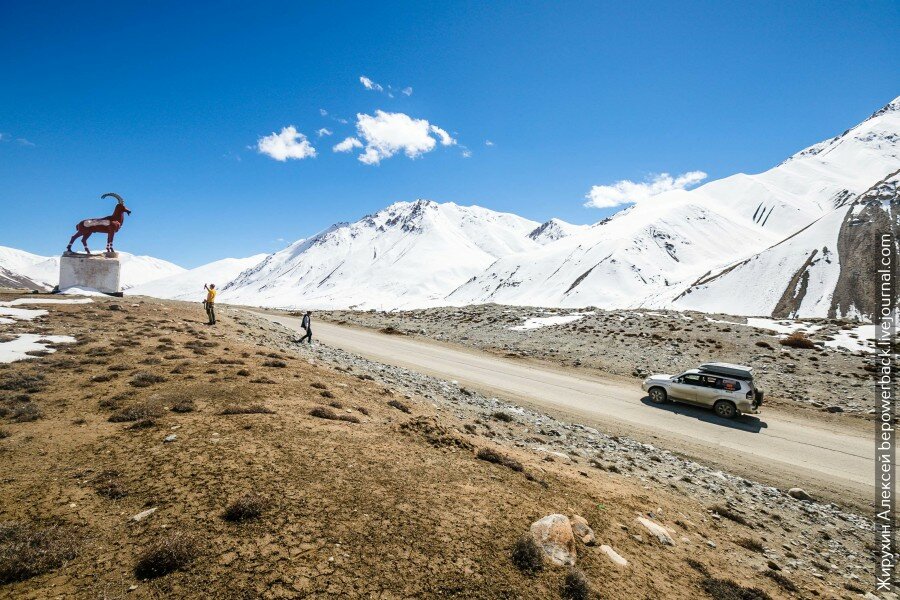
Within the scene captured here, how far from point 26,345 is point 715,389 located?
1158 inches

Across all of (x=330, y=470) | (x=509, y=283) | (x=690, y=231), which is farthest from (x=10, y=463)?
(x=690, y=231)

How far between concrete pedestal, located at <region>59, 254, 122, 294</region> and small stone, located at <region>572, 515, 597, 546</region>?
38.6 m

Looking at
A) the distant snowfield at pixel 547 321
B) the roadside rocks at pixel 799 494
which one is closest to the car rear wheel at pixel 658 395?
the roadside rocks at pixel 799 494

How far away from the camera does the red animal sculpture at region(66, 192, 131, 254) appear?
1308 inches

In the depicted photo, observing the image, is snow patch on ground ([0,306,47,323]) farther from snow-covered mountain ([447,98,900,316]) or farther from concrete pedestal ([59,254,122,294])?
snow-covered mountain ([447,98,900,316])

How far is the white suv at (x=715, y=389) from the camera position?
16.9 meters

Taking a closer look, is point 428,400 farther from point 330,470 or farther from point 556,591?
point 556,591

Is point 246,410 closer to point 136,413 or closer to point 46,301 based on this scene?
point 136,413

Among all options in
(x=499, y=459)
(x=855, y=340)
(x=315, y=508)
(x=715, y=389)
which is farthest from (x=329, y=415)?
(x=855, y=340)

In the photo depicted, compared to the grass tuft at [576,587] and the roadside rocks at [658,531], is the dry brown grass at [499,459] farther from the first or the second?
the grass tuft at [576,587]

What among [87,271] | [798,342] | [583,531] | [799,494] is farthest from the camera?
[87,271]

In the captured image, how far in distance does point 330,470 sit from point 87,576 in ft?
11.9

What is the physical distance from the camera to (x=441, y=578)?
215 inches

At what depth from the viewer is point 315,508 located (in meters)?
6.51
